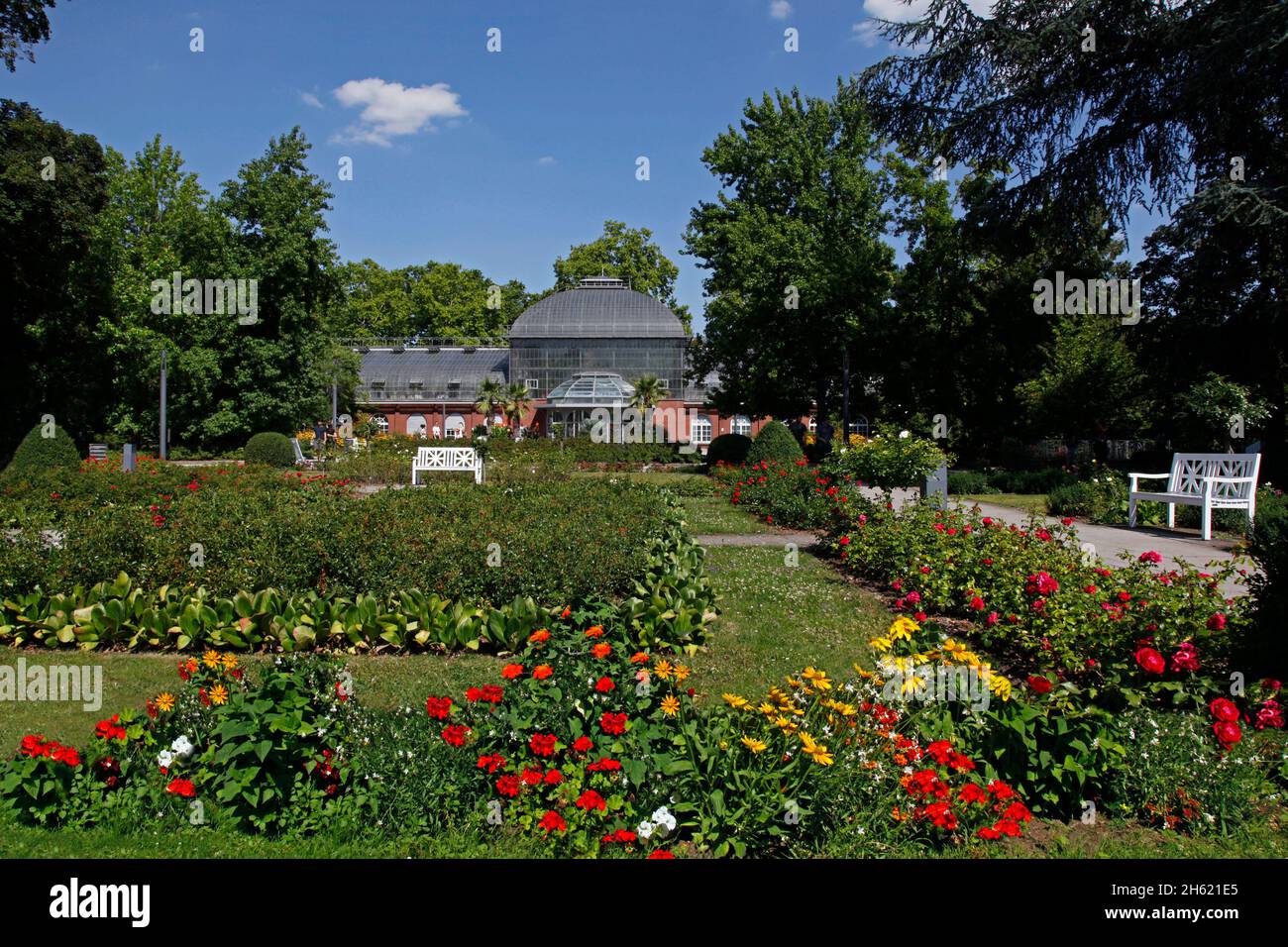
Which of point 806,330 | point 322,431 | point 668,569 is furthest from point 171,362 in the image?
point 668,569

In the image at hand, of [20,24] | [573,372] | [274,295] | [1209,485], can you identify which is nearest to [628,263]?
[573,372]

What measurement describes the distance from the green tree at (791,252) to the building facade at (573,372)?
21.8 meters

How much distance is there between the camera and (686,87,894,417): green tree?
84.4 feet

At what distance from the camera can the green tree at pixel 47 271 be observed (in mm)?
22203

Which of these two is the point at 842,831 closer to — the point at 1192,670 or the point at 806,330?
the point at 1192,670

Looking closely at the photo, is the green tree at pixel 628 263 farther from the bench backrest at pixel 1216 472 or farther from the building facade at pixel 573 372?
the bench backrest at pixel 1216 472

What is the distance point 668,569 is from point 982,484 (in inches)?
604

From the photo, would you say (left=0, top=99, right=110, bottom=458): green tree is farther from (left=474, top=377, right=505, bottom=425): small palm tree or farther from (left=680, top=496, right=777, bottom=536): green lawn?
(left=474, top=377, right=505, bottom=425): small palm tree

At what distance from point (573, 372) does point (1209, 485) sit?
154 ft

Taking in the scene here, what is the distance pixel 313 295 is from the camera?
3525 centimetres

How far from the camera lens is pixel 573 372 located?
5609 centimetres

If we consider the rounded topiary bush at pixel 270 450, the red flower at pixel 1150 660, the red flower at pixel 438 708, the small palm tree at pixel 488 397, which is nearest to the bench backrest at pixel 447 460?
the rounded topiary bush at pixel 270 450

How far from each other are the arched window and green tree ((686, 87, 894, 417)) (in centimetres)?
3081

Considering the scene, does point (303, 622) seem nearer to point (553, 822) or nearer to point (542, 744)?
point (542, 744)
